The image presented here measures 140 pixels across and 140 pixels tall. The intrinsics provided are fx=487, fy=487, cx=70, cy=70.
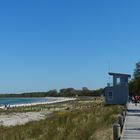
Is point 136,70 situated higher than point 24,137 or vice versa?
point 136,70

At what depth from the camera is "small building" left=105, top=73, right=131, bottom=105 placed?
6412cm

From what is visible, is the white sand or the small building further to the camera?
the small building

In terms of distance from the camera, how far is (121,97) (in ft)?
211

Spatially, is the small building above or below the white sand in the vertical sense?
above

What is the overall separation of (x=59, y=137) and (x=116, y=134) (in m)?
6.02

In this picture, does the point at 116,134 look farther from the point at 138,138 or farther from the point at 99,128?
the point at 99,128

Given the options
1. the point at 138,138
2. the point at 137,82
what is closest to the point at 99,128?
the point at 138,138

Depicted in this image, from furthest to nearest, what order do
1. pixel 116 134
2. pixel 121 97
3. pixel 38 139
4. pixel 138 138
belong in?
pixel 121 97 → pixel 38 139 → pixel 138 138 → pixel 116 134

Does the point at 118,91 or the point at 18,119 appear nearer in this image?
the point at 18,119

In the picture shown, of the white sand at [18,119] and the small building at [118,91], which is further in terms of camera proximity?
the small building at [118,91]

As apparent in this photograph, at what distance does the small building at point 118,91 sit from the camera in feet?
210

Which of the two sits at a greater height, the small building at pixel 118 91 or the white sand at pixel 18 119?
the small building at pixel 118 91

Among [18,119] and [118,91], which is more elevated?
[118,91]

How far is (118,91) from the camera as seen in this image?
64562mm
